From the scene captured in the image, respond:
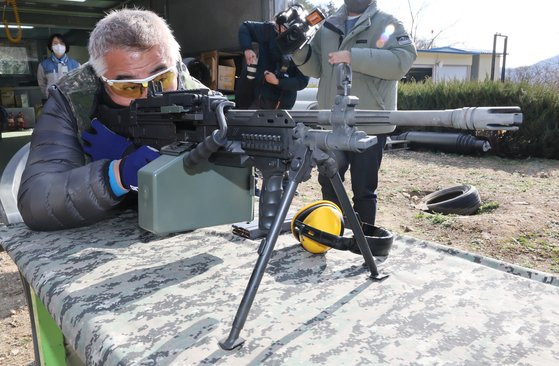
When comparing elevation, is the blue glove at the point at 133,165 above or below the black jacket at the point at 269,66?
below

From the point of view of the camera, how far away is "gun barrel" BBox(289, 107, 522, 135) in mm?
910

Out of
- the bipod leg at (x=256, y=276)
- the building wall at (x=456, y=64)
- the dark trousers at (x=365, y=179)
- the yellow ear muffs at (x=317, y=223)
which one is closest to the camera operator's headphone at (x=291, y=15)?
the dark trousers at (x=365, y=179)

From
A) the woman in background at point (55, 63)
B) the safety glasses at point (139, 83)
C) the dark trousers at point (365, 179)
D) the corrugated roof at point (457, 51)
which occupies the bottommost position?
the dark trousers at point (365, 179)

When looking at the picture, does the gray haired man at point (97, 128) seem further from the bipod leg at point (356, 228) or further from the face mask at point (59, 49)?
the face mask at point (59, 49)

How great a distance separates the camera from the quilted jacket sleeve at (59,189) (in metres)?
1.57

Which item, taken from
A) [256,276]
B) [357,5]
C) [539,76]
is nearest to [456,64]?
[539,76]

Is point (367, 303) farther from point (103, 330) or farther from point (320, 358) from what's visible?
point (103, 330)

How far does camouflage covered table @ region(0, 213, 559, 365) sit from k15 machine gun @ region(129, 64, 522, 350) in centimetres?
8

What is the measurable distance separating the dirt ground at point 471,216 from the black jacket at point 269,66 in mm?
1520

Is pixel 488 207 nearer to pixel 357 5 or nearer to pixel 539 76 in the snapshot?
pixel 357 5

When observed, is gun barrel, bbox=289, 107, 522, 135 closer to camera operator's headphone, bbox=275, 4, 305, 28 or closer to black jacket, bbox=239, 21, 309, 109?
camera operator's headphone, bbox=275, 4, 305, 28

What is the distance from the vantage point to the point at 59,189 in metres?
1.57

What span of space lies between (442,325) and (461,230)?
3332mm

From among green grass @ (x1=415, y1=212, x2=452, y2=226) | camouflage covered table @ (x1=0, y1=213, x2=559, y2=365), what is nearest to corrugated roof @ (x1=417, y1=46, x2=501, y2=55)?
green grass @ (x1=415, y1=212, x2=452, y2=226)
